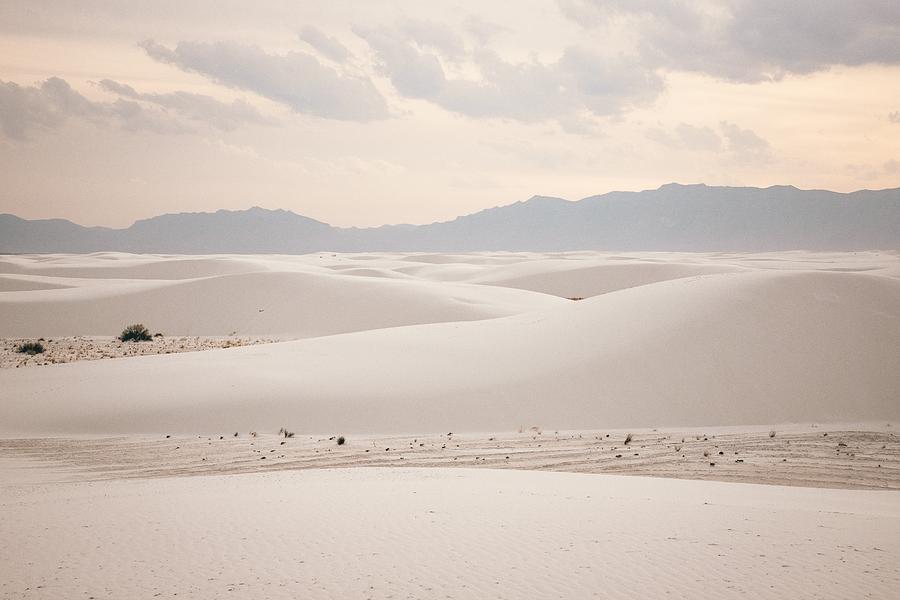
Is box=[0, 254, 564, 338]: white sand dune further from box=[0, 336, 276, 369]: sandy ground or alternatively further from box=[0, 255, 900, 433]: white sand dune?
box=[0, 255, 900, 433]: white sand dune

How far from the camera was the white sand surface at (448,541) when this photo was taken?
507cm

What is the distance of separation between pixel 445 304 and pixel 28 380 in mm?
20451

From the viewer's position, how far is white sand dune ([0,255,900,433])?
13562 mm

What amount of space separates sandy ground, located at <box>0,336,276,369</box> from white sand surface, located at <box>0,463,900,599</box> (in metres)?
16.1

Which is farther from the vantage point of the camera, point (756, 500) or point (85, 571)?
point (756, 500)

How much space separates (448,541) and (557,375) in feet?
31.6

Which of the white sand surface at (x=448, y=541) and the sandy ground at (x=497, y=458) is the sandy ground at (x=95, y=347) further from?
the white sand surface at (x=448, y=541)

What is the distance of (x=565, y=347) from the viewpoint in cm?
1703

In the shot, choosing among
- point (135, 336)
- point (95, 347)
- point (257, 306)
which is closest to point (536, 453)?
point (95, 347)

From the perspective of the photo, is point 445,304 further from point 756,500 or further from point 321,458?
point 756,500

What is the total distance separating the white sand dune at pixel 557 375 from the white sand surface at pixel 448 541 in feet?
16.9

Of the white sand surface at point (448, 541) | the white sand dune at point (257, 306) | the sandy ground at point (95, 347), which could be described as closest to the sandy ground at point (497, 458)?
the white sand surface at point (448, 541)

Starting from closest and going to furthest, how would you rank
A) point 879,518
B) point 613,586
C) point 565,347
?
point 613,586, point 879,518, point 565,347

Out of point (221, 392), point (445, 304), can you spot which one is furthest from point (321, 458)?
point (445, 304)
